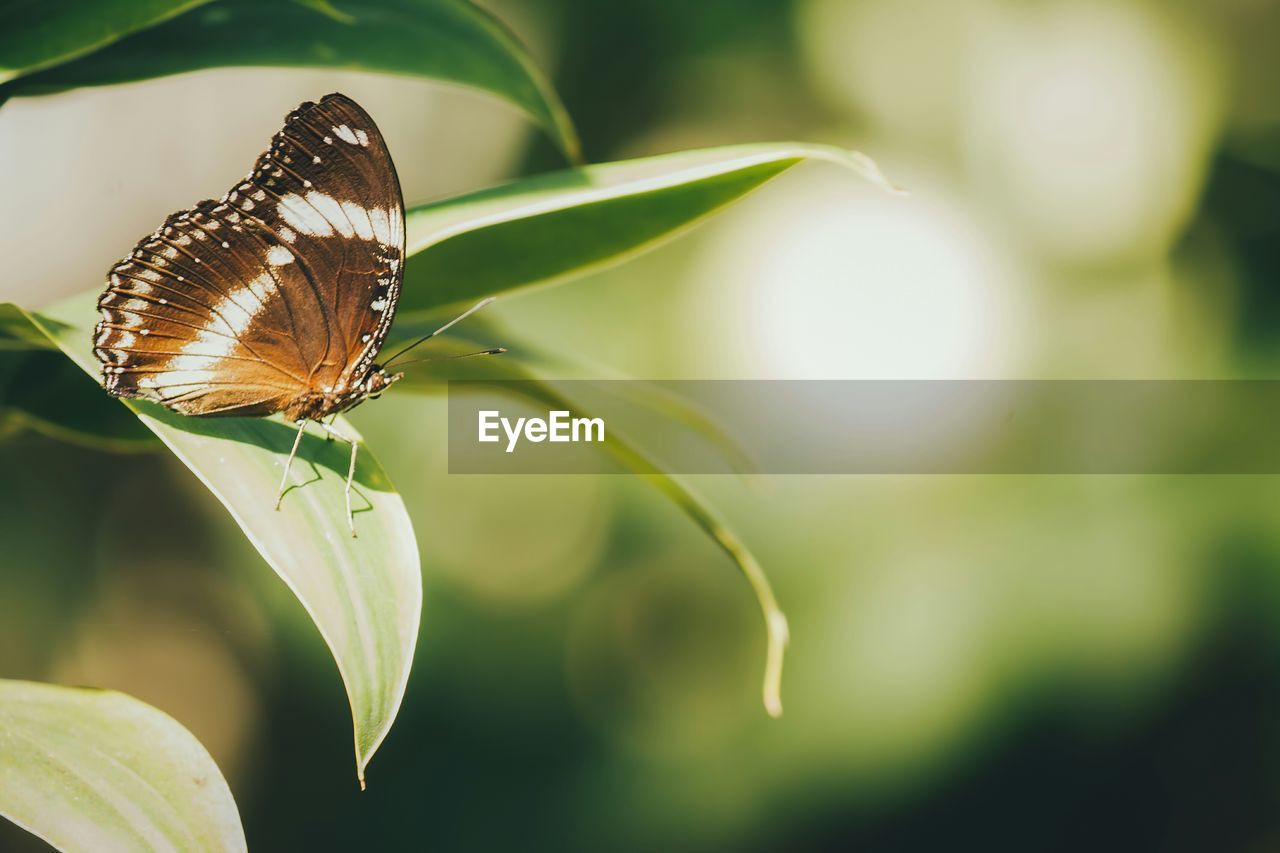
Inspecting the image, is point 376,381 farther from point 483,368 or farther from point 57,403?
point 57,403

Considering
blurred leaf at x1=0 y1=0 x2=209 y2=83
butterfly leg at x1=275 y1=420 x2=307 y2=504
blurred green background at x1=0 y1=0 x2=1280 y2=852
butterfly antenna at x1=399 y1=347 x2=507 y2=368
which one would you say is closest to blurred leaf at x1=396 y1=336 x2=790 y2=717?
butterfly antenna at x1=399 y1=347 x2=507 y2=368

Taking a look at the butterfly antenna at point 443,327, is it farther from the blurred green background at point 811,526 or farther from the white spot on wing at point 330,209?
the blurred green background at point 811,526

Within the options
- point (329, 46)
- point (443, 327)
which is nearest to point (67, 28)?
point (329, 46)

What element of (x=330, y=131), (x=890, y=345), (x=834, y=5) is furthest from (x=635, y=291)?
(x=330, y=131)

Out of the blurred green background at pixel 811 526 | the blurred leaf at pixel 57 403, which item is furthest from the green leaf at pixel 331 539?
the blurred green background at pixel 811 526

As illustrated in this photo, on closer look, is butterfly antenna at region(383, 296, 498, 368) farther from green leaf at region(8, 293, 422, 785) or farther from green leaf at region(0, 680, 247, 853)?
green leaf at region(0, 680, 247, 853)

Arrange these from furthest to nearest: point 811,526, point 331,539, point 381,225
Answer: point 811,526
point 381,225
point 331,539
